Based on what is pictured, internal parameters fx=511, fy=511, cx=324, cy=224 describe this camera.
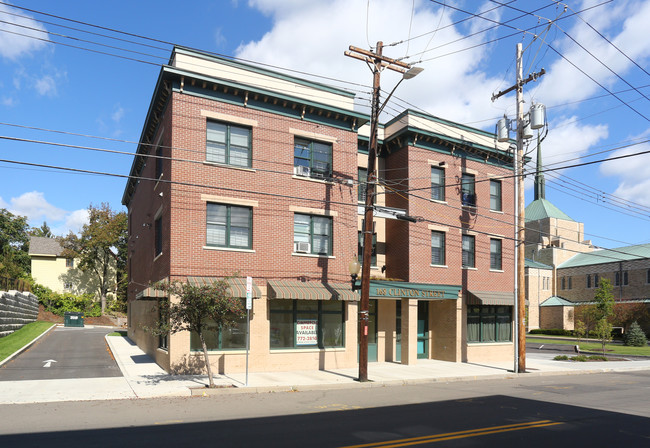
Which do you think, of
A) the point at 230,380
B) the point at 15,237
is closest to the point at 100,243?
the point at 15,237

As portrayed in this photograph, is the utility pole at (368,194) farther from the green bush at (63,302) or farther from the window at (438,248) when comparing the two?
the green bush at (63,302)

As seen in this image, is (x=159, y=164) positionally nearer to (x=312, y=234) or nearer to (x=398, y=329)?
(x=312, y=234)

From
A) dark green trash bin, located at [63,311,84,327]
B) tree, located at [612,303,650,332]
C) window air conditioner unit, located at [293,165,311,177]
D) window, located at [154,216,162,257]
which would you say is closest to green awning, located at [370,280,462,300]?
window air conditioner unit, located at [293,165,311,177]

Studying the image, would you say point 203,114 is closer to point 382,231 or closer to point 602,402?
point 382,231

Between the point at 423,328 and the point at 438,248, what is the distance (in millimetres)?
4186

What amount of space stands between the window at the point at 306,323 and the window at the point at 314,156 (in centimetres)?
531

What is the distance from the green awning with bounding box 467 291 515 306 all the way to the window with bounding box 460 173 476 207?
14.4 ft

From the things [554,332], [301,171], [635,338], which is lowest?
[554,332]

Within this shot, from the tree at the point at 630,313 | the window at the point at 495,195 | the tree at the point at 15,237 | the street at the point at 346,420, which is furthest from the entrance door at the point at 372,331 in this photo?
the tree at the point at 15,237

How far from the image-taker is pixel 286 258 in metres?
19.8

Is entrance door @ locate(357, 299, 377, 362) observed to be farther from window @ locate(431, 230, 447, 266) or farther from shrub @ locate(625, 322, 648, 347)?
shrub @ locate(625, 322, 648, 347)

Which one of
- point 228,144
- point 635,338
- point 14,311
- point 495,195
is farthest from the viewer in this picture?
point 635,338

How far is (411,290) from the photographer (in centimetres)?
2225

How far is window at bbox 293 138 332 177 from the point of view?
20.7 meters
